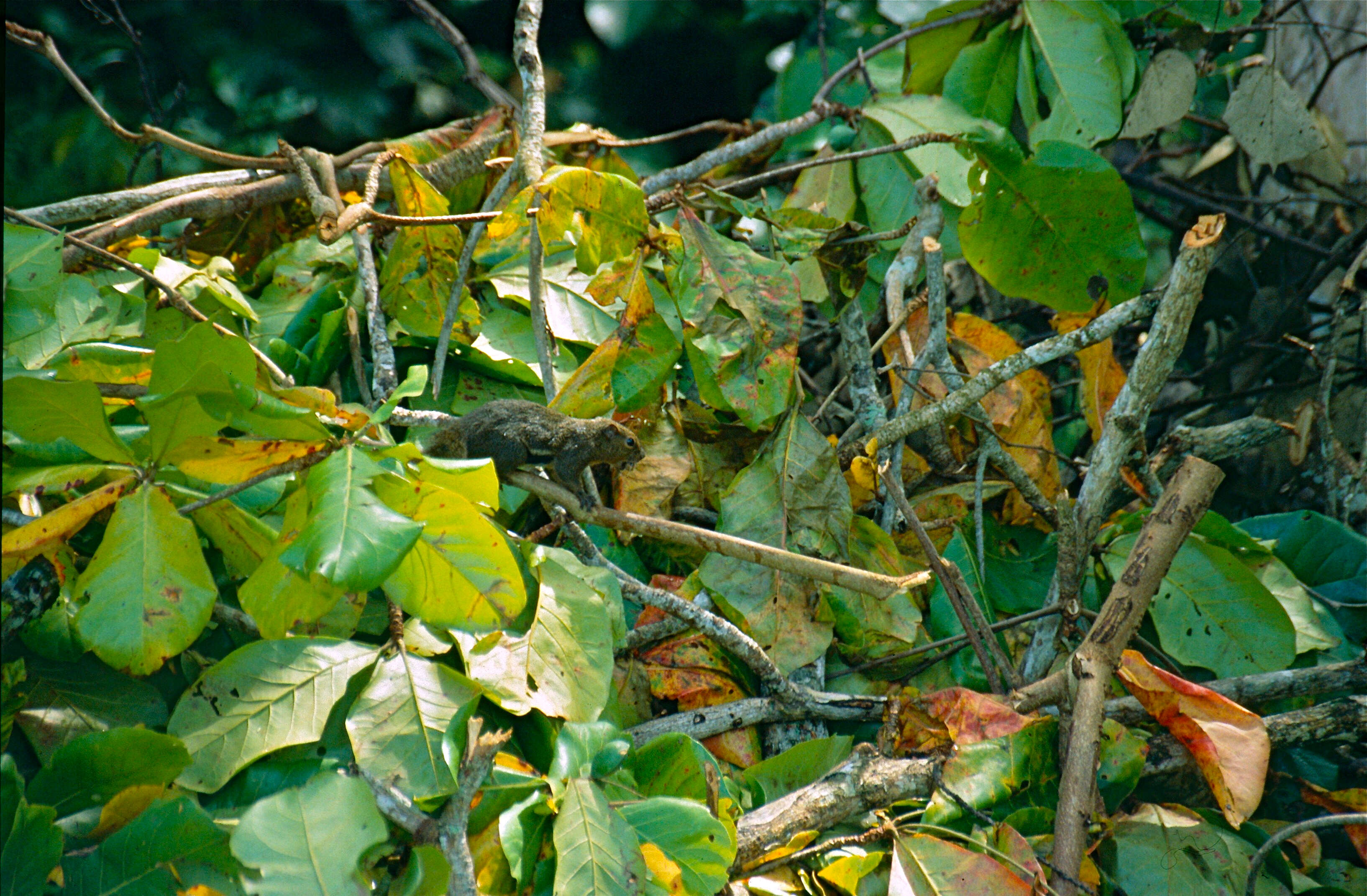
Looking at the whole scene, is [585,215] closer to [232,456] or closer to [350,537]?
[232,456]

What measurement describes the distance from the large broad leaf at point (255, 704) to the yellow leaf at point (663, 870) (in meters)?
0.64

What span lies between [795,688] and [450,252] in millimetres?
1437

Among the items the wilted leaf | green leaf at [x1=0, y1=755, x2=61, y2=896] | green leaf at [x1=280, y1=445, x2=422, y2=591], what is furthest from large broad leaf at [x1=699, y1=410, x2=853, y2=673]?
the wilted leaf

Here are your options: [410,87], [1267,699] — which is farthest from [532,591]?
[410,87]

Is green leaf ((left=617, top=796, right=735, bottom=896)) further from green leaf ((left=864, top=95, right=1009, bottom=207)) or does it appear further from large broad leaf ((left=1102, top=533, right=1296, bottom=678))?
green leaf ((left=864, top=95, right=1009, bottom=207))

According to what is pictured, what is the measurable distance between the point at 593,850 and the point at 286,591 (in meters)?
0.68

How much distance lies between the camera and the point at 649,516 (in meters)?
2.26

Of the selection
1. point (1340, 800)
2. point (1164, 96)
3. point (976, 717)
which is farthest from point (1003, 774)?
point (1164, 96)

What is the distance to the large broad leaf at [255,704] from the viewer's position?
1.64 meters

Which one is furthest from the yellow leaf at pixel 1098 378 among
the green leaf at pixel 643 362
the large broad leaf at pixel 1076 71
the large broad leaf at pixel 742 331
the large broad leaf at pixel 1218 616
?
the green leaf at pixel 643 362

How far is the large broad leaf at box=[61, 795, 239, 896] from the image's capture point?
1422mm

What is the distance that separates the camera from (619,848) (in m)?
1.61

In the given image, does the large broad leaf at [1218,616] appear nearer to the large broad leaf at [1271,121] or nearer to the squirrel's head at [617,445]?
the squirrel's head at [617,445]

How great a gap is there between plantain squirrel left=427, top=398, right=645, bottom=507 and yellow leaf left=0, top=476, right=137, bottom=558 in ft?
3.04
